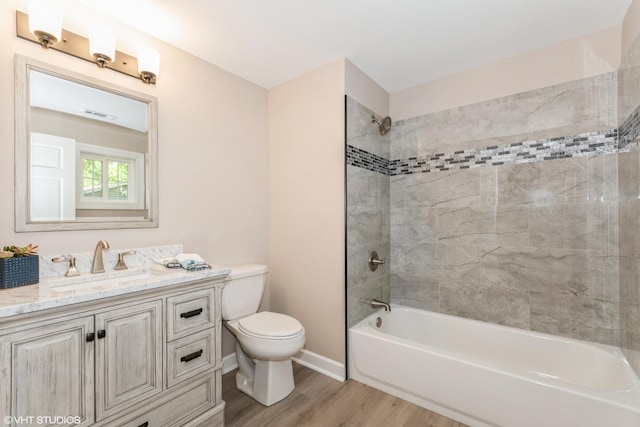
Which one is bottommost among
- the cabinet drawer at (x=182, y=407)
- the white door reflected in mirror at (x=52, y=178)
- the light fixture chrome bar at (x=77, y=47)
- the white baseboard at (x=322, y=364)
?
the white baseboard at (x=322, y=364)

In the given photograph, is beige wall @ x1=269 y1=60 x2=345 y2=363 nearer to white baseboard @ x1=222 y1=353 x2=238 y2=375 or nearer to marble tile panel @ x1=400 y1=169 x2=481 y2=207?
white baseboard @ x1=222 y1=353 x2=238 y2=375

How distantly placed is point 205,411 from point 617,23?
3.39m

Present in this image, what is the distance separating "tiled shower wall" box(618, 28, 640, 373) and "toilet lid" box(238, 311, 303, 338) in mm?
1891

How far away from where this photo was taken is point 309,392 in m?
1.99

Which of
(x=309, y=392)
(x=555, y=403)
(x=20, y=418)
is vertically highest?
(x=20, y=418)

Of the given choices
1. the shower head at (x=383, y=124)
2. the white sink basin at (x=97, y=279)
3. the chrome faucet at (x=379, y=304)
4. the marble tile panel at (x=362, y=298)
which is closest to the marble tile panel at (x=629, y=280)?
the chrome faucet at (x=379, y=304)

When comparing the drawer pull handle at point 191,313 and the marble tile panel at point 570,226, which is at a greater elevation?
the marble tile panel at point 570,226

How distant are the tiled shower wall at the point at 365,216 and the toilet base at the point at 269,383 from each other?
0.58 meters

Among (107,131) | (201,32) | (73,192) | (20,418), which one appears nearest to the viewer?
(20,418)

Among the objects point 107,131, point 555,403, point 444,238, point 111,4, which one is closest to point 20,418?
point 107,131

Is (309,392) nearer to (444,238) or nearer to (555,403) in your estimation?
(555,403)

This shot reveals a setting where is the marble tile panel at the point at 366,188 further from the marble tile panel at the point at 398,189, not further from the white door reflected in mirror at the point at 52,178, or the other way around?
the white door reflected in mirror at the point at 52,178

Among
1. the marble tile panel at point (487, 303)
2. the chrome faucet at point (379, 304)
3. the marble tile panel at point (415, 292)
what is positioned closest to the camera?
the marble tile panel at point (487, 303)

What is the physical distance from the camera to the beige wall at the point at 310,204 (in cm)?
220
